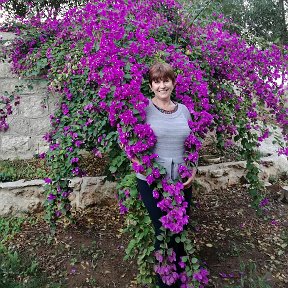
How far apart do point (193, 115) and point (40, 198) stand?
2119 mm

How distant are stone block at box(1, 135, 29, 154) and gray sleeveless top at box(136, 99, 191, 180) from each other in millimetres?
2644

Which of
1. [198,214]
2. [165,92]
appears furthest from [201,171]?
[165,92]

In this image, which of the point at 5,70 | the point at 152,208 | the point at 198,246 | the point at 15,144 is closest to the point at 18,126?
the point at 15,144

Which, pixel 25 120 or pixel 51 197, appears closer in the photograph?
pixel 51 197

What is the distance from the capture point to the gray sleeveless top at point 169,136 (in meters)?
2.03

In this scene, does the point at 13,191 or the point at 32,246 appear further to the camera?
the point at 13,191

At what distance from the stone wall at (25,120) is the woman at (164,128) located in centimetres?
245

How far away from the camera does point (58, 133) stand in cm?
290

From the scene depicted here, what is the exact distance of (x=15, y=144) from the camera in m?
4.28

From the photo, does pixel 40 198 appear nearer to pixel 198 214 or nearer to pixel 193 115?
pixel 198 214

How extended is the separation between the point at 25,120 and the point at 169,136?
9.11ft

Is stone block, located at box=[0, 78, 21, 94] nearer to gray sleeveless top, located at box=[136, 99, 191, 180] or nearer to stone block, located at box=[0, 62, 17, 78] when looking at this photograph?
stone block, located at box=[0, 62, 17, 78]

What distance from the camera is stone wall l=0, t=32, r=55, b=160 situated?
4223 mm

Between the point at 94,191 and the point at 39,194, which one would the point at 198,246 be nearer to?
the point at 94,191
